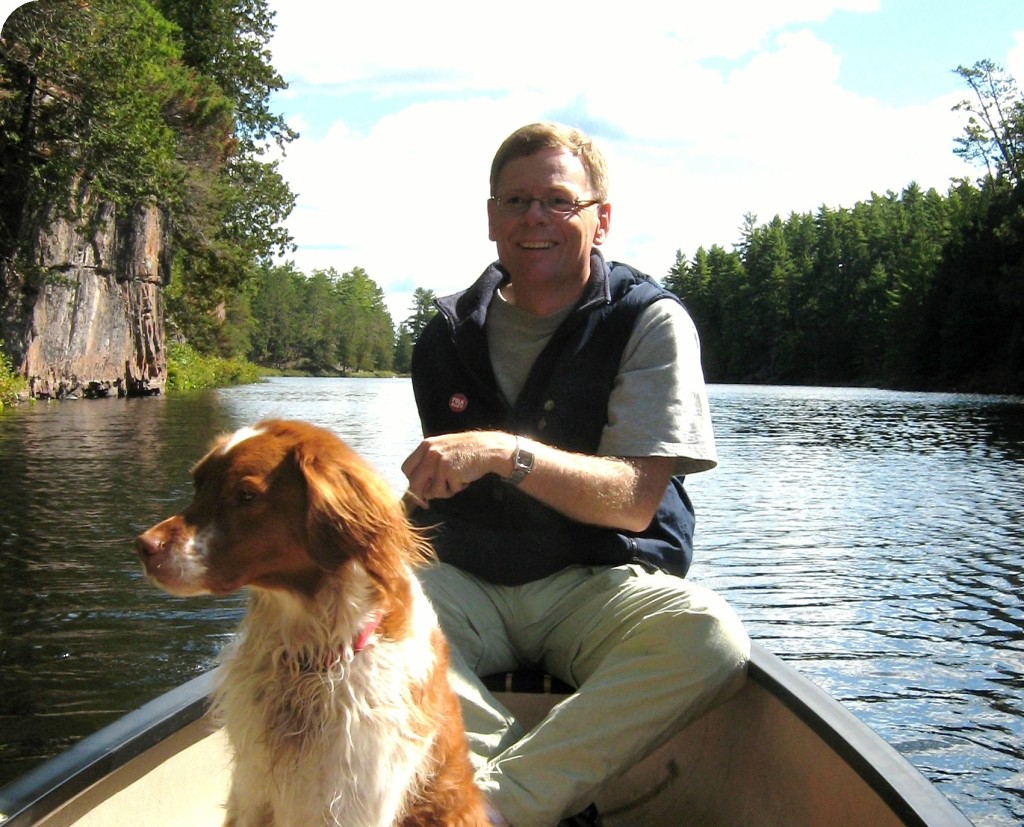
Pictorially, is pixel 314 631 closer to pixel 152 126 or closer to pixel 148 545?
pixel 148 545

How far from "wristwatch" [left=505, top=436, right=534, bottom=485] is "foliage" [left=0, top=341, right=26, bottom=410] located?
32.0m

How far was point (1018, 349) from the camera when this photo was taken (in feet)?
208

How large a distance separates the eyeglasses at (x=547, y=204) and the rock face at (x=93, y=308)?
33612mm

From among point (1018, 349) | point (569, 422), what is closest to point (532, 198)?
point (569, 422)

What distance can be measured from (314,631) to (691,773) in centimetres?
200

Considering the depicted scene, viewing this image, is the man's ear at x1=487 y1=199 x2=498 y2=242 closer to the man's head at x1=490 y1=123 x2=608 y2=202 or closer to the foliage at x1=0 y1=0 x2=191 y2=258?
the man's head at x1=490 y1=123 x2=608 y2=202

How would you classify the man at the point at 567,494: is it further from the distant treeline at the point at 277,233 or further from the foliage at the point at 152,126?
the foliage at the point at 152,126

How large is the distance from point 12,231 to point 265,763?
115 feet

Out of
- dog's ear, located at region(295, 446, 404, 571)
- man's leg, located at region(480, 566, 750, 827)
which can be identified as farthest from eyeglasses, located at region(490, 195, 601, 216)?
dog's ear, located at region(295, 446, 404, 571)

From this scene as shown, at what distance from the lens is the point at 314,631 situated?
9.21 ft

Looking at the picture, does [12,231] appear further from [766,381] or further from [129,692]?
[766,381]

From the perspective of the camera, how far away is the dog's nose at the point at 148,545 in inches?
101

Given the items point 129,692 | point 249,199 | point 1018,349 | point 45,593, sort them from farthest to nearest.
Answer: point 1018,349 < point 249,199 < point 45,593 < point 129,692

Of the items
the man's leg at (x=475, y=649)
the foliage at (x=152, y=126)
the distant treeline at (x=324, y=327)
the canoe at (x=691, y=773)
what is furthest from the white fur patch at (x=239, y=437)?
the distant treeline at (x=324, y=327)
